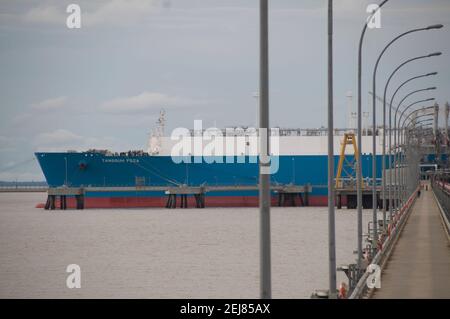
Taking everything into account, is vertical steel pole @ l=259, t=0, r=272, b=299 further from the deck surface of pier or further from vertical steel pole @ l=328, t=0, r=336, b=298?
the deck surface of pier

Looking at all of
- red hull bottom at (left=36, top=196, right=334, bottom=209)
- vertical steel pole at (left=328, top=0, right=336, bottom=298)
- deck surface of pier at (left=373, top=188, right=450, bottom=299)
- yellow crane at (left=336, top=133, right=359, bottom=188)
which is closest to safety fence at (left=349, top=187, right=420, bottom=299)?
deck surface of pier at (left=373, top=188, right=450, bottom=299)

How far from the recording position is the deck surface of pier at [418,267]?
2253cm

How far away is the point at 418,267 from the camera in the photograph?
2809 cm

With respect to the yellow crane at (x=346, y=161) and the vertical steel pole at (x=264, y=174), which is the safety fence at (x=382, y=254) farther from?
the yellow crane at (x=346, y=161)

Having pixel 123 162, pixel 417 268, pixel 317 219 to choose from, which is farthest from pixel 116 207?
pixel 417 268

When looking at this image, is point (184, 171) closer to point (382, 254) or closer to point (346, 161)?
point (346, 161)

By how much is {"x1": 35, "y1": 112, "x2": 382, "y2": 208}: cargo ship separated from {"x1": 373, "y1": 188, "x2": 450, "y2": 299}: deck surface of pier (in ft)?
227

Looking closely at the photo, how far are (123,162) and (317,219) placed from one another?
37.1 metres

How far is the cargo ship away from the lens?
110 meters

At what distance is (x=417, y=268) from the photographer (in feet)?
91.2

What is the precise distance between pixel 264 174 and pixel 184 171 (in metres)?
99.5

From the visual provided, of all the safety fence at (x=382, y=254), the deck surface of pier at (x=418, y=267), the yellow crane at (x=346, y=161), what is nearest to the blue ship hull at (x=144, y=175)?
the yellow crane at (x=346, y=161)
